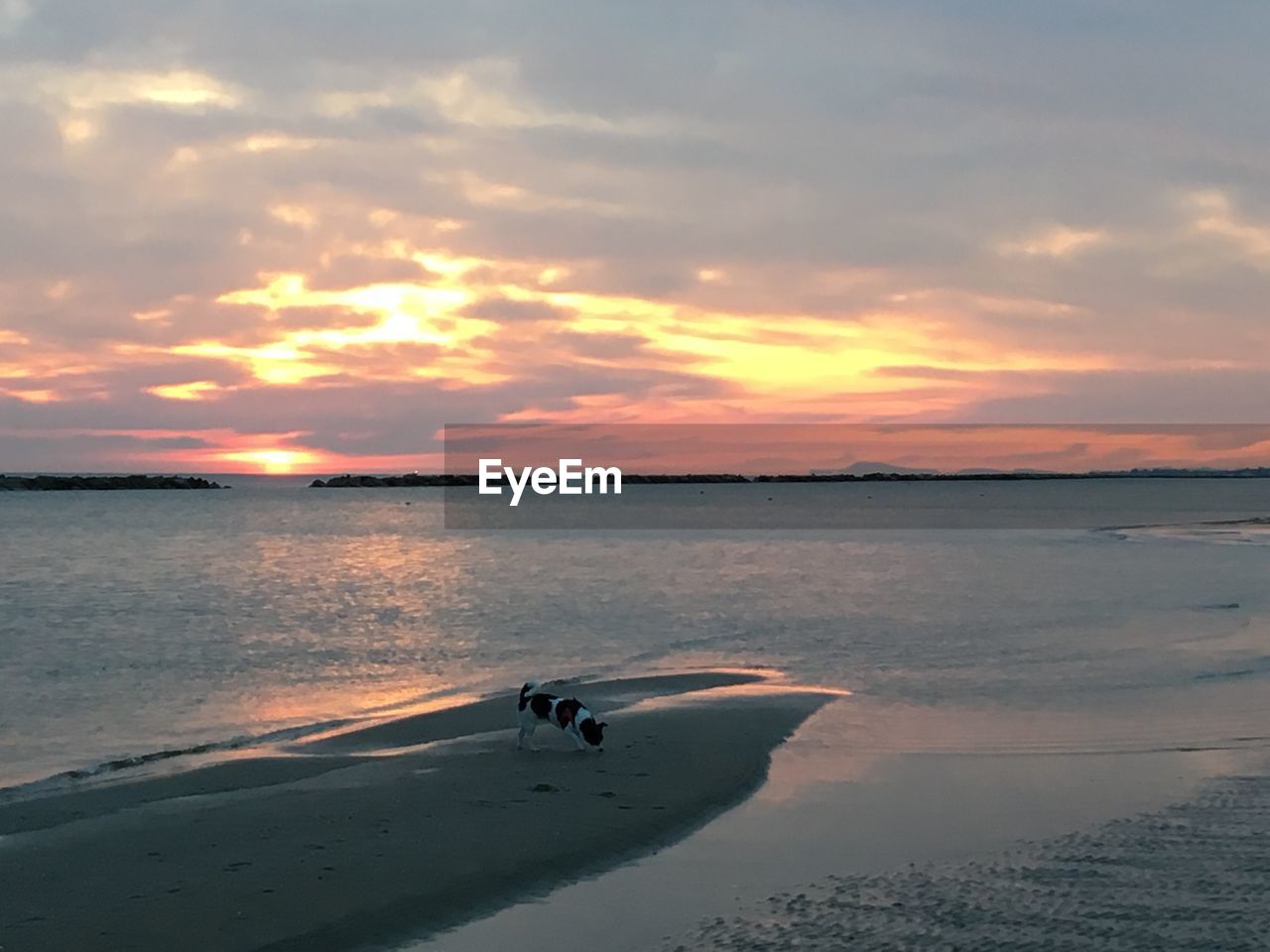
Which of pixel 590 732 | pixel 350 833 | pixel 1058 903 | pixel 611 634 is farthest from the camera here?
pixel 611 634

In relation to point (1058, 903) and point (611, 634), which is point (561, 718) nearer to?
point (1058, 903)

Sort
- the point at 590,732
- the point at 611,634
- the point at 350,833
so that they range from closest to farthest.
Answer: the point at 350,833, the point at 590,732, the point at 611,634

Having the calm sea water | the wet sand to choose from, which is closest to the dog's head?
the wet sand

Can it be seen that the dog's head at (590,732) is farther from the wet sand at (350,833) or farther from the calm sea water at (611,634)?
the calm sea water at (611,634)

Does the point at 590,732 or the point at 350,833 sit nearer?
the point at 350,833

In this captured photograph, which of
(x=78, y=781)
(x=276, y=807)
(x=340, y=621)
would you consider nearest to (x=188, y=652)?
(x=340, y=621)

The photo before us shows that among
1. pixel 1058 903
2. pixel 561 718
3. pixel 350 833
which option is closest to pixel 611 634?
pixel 561 718

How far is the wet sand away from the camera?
24.0 ft

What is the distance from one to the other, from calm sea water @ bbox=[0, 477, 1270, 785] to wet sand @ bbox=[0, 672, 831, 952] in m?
2.66

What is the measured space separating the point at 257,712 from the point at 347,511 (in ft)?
370

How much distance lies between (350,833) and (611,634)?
1508 centimetres

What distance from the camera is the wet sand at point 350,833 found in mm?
7320

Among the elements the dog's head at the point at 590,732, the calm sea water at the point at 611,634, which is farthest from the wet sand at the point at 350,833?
the calm sea water at the point at 611,634

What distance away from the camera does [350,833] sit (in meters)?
9.18
